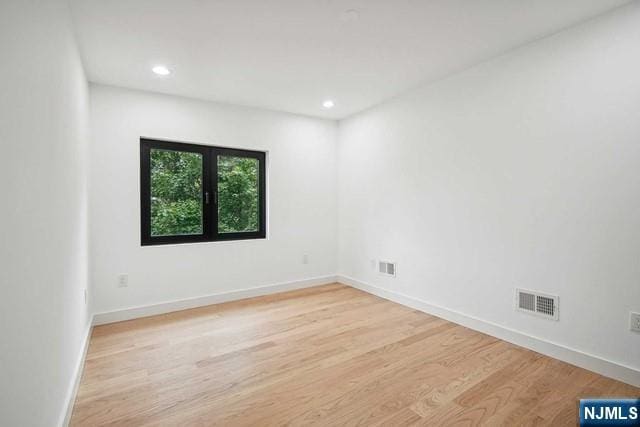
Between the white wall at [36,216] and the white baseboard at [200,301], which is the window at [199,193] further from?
the white wall at [36,216]

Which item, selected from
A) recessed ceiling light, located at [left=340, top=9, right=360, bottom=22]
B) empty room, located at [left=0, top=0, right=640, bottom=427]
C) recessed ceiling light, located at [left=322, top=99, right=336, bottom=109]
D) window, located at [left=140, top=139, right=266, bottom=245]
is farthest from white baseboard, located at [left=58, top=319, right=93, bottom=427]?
recessed ceiling light, located at [left=322, top=99, right=336, bottom=109]

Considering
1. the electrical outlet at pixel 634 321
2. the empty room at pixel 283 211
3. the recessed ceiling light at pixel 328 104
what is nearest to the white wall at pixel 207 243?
the empty room at pixel 283 211

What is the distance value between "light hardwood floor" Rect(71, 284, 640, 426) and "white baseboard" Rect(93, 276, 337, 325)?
0.14 meters

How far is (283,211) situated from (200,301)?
1.50 metres

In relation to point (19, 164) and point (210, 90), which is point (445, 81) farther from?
point (19, 164)

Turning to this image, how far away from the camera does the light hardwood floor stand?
1.79 m

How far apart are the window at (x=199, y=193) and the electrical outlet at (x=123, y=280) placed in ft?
1.28

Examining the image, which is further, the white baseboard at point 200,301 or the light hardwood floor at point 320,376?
the white baseboard at point 200,301

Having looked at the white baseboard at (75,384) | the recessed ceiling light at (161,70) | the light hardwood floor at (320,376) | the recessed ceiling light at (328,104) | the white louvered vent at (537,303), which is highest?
the recessed ceiling light at (328,104)

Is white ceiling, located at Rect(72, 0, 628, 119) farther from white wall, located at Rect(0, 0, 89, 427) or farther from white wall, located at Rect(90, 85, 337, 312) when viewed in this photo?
white wall, located at Rect(0, 0, 89, 427)

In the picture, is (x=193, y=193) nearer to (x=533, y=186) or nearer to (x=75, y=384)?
(x=75, y=384)

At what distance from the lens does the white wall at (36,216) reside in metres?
0.98

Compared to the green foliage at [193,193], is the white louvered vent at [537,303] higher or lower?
lower

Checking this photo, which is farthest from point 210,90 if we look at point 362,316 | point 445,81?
point 362,316
